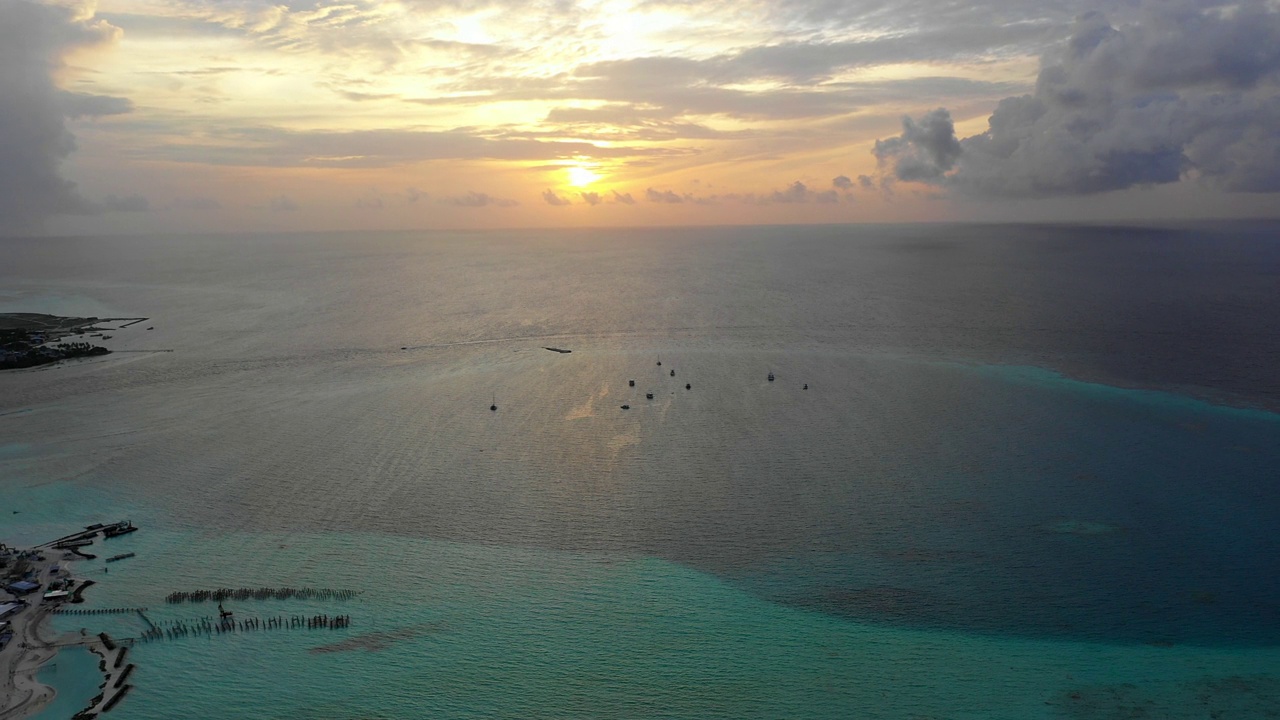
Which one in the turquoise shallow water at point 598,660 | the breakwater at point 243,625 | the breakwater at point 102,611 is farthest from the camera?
the breakwater at point 102,611

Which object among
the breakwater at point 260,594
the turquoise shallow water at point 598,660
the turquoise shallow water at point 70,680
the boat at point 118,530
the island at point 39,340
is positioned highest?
the island at point 39,340

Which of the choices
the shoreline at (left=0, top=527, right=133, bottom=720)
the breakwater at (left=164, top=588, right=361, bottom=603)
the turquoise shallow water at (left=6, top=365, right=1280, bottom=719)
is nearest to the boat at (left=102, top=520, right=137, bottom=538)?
the turquoise shallow water at (left=6, top=365, right=1280, bottom=719)

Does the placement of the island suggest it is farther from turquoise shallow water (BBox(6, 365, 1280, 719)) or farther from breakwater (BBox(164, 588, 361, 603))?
breakwater (BBox(164, 588, 361, 603))

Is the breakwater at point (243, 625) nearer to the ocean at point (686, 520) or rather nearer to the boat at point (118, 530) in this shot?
the ocean at point (686, 520)

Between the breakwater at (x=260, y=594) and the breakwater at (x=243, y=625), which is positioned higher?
the breakwater at (x=260, y=594)

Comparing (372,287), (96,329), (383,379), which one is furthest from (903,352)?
(372,287)

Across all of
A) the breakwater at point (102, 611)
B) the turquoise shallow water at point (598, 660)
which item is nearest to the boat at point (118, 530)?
the turquoise shallow water at point (598, 660)

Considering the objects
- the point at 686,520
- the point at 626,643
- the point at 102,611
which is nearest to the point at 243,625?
the point at 102,611
